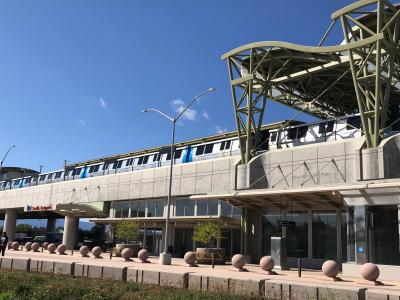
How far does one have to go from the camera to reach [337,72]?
1555 inches

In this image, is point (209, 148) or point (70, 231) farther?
point (70, 231)

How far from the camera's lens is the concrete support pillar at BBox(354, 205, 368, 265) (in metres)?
25.3

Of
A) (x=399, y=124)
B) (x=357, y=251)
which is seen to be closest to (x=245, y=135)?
(x=399, y=124)

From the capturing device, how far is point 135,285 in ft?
51.7

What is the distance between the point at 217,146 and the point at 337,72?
40.7 ft

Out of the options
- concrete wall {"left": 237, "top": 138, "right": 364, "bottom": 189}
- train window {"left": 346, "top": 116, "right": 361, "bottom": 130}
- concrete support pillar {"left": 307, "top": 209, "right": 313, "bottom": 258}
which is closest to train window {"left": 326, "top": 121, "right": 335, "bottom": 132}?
train window {"left": 346, "top": 116, "right": 361, "bottom": 130}

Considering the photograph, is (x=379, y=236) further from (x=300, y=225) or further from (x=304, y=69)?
(x=304, y=69)

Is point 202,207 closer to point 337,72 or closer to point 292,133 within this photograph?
point 292,133

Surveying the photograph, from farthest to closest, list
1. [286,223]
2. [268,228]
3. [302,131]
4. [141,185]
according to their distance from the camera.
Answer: [141,185]
[302,131]
[268,228]
[286,223]

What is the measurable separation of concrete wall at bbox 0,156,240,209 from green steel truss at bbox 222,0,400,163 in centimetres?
340

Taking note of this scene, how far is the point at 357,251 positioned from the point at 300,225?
7974mm

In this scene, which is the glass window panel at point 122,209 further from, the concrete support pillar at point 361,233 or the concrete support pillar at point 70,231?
the concrete support pillar at point 361,233

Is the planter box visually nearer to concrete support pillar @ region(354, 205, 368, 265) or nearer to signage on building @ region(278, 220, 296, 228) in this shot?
signage on building @ region(278, 220, 296, 228)

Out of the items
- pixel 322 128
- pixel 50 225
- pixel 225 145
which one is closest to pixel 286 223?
pixel 322 128
